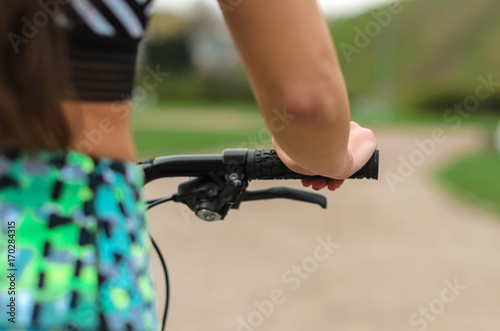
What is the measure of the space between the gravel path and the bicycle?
2.82 metres

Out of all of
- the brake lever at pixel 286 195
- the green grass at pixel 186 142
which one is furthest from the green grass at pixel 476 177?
the brake lever at pixel 286 195

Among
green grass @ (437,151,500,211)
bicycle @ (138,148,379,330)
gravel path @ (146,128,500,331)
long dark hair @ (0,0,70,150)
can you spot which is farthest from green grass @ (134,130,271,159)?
long dark hair @ (0,0,70,150)

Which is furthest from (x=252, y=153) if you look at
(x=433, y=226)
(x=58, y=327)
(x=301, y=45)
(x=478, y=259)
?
(x=433, y=226)

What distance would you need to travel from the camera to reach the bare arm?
908mm

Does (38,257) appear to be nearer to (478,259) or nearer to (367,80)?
(478,259)

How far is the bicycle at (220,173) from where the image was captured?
1483mm

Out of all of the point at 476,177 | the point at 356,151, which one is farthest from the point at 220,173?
the point at 476,177

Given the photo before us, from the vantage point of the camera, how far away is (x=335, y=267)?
5281 mm

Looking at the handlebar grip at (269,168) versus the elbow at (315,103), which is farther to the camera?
the handlebar grip at (269,168)

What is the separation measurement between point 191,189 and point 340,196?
688 centimetres

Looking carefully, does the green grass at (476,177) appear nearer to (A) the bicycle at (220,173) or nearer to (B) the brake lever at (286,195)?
(B) the brake lever at (286,195)

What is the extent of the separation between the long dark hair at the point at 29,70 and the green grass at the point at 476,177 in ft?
24.3

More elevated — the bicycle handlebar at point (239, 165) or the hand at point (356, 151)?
the hand at point (356, 151)

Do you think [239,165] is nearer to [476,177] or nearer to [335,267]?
[335,267]
